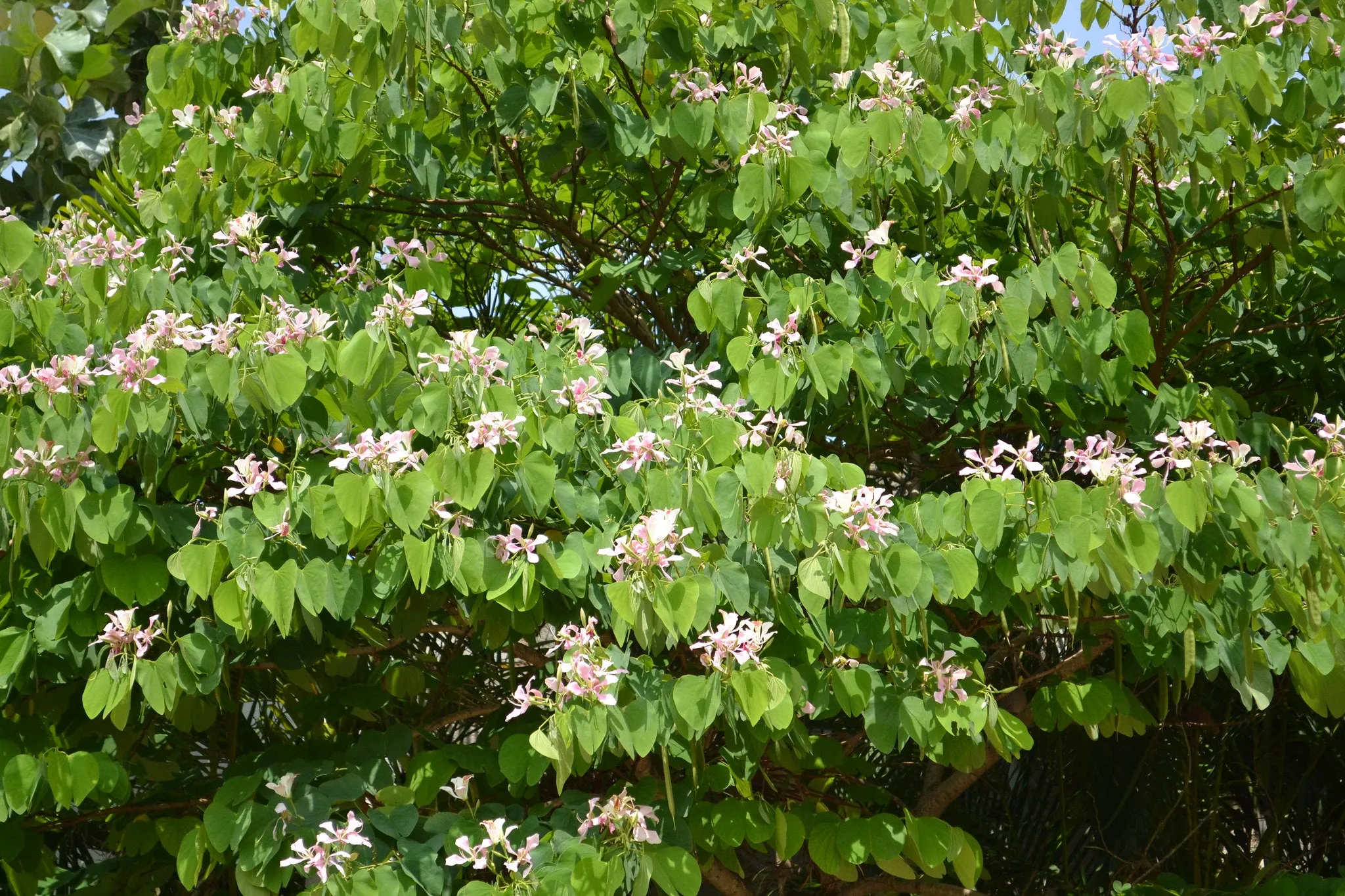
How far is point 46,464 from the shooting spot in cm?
271

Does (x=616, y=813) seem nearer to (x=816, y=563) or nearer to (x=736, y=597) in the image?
(x=736, y=597)

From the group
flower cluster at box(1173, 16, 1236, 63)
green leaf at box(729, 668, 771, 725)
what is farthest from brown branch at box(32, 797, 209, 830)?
flower cluster at box(1173, 16, 1236, 63)

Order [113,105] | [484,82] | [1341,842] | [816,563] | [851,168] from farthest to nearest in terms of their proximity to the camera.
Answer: [113,105] < [1341,842] < [484,82] < [851,168] < [816,563]

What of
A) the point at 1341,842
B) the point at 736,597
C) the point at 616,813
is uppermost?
the point at 736,597

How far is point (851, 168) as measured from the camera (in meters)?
2.97

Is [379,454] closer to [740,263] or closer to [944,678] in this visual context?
[740,263]

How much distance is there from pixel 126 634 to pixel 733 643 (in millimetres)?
1264

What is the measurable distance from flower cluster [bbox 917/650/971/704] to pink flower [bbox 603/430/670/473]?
30.7 inches

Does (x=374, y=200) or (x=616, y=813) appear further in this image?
(x=374, y=200)

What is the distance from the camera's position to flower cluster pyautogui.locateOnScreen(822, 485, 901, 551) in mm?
2471

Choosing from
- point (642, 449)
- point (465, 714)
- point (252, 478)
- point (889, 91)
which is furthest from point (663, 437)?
point (465, 714)

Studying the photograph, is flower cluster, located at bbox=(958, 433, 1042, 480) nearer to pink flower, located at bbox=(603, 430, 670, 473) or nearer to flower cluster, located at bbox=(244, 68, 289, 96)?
pink flower, located at bbox=(603, 430, 670, 473)

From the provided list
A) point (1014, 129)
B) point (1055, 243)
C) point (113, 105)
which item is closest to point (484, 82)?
point (1014, 129)

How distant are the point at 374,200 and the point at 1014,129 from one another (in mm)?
2061
